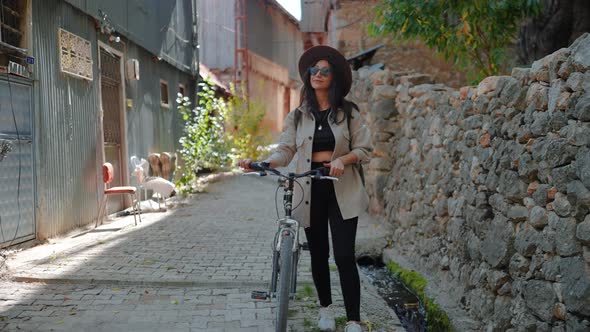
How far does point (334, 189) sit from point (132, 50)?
24.2 ft

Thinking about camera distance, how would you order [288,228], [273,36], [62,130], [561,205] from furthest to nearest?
1. [273,36]
2. [62,130]
3. [288,228]
4. [561,205]

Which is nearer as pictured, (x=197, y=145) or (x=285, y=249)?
(x=285, y=249)

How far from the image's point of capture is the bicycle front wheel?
3.10 metres

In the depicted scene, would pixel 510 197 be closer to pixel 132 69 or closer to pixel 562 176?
pixel 562 176

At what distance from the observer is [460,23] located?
267 inches

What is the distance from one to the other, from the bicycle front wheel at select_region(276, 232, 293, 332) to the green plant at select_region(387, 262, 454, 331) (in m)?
1.50

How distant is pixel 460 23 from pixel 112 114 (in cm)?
559

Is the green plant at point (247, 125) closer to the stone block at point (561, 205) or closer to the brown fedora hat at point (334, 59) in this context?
the brown fedora hat at point (334, 59)

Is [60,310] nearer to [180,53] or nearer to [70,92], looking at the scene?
[70,92]

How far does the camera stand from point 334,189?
3469mm

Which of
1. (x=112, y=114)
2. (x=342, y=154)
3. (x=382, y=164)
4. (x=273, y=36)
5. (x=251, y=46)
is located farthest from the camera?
(x=273, y=36)

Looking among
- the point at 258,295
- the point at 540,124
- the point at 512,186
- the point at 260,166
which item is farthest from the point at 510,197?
the point at 258,295

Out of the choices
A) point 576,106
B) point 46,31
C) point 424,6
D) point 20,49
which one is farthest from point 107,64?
point 576,106

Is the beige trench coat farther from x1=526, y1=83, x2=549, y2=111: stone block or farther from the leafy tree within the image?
the leafy tree
